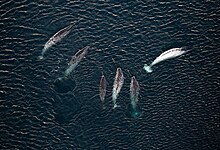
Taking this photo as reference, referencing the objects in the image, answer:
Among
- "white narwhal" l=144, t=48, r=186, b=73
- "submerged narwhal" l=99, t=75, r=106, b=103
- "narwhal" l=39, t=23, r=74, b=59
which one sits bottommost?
"submerged narwhal" l=99, t=75, r=106, b=103

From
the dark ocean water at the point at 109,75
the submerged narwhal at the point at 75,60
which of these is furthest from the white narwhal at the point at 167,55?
the submerged narwhal at the point at 75,60

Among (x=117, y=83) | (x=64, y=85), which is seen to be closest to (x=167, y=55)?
(x=117, y=83)

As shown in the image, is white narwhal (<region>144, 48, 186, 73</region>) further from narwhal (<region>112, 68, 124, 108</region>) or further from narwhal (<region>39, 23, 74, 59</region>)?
narwhal (<region>39, 23, 74, 59</region>)

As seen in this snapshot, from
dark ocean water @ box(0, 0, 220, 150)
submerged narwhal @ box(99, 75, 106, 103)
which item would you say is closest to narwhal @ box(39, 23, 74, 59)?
dark ocean water @ box(0, 0, 220, 150)

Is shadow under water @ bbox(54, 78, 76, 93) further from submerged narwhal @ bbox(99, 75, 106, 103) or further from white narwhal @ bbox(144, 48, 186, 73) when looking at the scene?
white narwhal @ bbox(144, 48, 186, 73)

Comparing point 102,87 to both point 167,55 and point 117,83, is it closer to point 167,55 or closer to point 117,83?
point 117,83

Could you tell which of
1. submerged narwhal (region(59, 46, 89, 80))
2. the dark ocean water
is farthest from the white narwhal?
submerged narwhal (region(59, 46, 89, 80))

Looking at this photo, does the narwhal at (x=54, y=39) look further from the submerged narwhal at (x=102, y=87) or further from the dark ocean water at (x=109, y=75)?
the submerged narwhal at (x=102, y=87)

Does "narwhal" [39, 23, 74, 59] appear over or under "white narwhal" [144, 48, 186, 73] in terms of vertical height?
over
